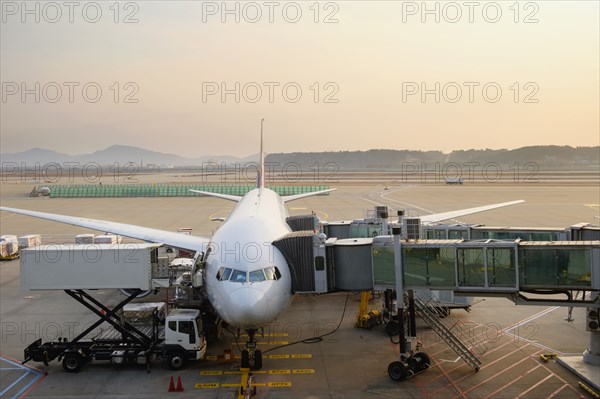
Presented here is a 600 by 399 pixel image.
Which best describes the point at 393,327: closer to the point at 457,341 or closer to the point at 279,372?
the point at 457,341

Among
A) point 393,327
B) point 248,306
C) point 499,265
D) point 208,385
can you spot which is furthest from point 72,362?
point 499,265

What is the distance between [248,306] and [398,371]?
Answer: 6.30 m

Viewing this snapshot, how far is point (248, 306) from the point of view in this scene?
20.5 metres

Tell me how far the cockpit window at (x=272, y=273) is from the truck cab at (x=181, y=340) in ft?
12.3

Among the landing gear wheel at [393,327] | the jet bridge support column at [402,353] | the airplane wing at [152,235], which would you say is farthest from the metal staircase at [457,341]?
the airplane wing at [152,235]

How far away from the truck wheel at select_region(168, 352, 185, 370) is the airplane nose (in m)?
3.60

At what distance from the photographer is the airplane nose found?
67.4 feet

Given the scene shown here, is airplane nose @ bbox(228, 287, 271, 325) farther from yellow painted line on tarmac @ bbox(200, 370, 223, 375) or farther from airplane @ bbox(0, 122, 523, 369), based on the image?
yellow painted line on tarmac @ bbox(200, 370, 223, 375)

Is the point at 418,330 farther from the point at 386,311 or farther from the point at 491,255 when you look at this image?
the point at 491,255

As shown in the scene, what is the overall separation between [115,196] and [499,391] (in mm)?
103302

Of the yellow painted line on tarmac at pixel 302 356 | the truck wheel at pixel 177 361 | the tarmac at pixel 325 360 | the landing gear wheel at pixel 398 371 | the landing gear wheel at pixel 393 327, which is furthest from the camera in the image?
the landing gear wheel at pixel 393 327

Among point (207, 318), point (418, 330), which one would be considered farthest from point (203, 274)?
point (418, 330)

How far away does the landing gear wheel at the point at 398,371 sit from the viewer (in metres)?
21.2

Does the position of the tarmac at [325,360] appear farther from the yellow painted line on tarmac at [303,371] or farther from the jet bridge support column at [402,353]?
the jet bridge support column at [402,353]
